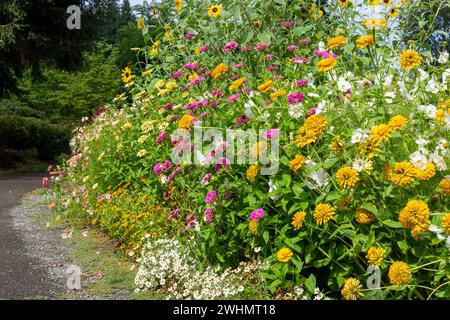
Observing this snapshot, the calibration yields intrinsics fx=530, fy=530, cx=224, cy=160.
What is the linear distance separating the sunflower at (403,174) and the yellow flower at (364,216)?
0.95 feet

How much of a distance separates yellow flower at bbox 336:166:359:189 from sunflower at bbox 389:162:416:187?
175mm

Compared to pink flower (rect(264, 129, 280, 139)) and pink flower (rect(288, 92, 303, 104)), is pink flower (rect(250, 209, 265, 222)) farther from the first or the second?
pink flower (rect(288, 92, 303, 104))

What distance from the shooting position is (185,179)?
457 centimetres

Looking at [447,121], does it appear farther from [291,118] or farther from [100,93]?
[100,93]

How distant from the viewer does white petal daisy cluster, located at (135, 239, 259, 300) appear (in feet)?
10.8

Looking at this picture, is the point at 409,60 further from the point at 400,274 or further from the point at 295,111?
the point at 400,274

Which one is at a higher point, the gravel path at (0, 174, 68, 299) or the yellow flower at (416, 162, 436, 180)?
the yellow flower at (416, 162, 436, 180)

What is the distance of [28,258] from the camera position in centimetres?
477

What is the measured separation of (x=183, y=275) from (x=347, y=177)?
1.65m

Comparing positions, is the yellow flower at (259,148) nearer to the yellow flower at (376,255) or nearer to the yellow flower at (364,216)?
the yellow flower at (364,216)

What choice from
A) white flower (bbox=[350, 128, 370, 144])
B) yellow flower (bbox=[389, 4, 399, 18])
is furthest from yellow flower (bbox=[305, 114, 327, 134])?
yellow flower (bbox=[389, 4, 399, 18])

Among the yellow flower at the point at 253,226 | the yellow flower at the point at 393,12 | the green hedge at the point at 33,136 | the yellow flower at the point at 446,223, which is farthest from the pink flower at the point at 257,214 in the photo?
the green hedge at the point at 33,136

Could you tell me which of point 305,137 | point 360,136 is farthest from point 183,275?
point 360,136

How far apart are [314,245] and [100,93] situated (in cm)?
2054
